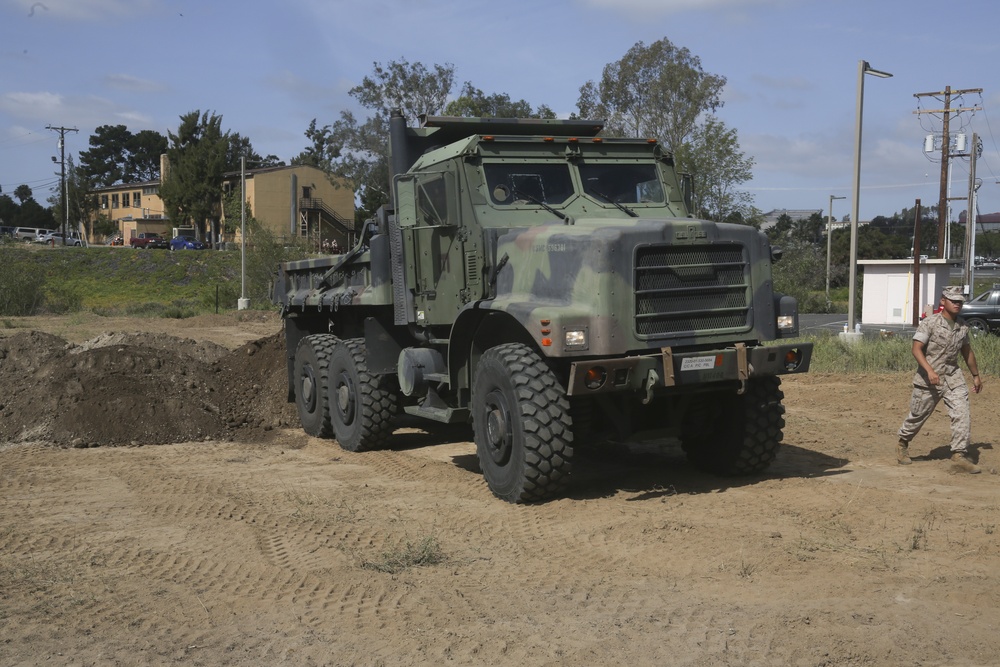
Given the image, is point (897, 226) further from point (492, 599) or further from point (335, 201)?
point (492, 599)

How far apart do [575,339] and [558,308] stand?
0.33 m

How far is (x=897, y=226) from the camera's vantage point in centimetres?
10275

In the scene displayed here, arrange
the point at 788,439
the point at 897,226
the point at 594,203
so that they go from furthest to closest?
1. the point at 897,226
2. the point at 788,439
3. the point at 594,203

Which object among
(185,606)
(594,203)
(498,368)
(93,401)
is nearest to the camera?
(185,606)

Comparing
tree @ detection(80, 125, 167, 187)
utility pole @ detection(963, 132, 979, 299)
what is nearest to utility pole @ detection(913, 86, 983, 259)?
utility pole @ detection(963, 132, 979, 299)

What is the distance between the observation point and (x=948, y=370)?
923cm

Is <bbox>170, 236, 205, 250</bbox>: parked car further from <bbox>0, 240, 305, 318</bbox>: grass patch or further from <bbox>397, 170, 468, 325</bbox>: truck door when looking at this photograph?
<bbox>397, 170, 468, 325</bbox>: truck door

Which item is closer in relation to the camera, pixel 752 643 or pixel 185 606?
pixel 752 643

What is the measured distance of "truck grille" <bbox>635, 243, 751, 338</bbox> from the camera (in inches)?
309

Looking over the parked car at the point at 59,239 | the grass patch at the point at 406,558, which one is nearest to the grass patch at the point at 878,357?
the grass patch at the point at 406,558

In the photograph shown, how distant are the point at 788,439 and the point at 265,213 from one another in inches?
2325

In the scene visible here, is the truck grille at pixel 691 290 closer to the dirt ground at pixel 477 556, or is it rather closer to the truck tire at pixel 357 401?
the dirt ground at pixel 477 556

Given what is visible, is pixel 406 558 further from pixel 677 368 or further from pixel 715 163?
pixel 715 163

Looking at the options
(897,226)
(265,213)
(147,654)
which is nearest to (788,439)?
(147,654)
